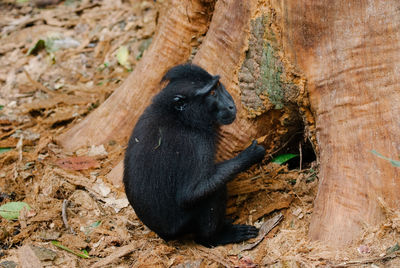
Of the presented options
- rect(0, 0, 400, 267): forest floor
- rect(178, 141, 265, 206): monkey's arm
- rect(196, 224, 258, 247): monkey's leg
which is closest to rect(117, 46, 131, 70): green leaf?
rect(0, 0, 400, 267): forest floor

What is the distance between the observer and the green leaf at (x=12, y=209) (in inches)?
194

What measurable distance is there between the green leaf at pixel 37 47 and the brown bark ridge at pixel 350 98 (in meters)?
5.71

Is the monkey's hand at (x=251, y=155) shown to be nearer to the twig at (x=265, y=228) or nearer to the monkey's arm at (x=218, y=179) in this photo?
the monkey's arm at (x=218, y=179)

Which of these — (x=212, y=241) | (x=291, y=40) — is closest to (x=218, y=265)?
(x=212, y=241)

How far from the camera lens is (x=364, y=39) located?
12.3 ft

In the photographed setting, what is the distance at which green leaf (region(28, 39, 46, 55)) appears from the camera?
27.4 ft

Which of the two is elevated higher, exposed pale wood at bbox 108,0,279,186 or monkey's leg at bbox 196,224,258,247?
exposed pale wood at bbox 108,0,279,186

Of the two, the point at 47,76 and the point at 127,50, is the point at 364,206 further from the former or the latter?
the point at 47,76

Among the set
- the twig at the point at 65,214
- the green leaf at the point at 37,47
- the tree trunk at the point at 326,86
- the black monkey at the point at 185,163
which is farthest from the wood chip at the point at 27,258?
the green leaf at the point at 37,47

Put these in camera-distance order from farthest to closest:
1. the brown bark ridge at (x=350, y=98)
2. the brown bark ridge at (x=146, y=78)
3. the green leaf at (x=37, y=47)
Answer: the green leaf at (x=37, y=47) < the brown bark ridge at (x=146, y=78) < the brown bark ridge at (x=350, y=98)

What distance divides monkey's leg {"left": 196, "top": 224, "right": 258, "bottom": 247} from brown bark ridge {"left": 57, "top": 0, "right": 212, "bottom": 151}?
83.1 inches

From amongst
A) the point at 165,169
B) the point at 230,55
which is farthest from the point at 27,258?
the point at 230,55

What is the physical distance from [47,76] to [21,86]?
478mm

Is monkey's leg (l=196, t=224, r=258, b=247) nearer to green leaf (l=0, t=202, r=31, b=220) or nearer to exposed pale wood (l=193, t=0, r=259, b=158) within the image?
exposed pale wood (l=193, t=0, r=259, b=158)
